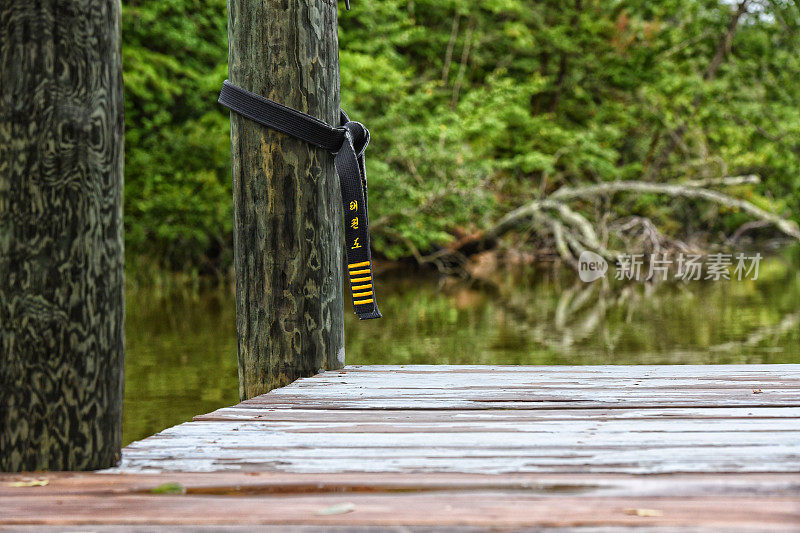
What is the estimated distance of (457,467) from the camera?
1911mm

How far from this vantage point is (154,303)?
1070 centimetres

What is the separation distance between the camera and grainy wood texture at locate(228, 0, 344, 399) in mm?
3090

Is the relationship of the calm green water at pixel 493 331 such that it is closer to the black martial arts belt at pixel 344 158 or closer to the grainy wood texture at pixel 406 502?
the black martial arts belt at pixel 344 158

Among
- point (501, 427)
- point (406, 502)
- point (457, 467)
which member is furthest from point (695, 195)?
point (406, 502)

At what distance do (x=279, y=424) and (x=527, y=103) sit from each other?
725 inches

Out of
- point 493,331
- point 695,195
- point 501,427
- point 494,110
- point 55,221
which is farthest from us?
point 494,110

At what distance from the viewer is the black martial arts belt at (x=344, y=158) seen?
10.1 feet

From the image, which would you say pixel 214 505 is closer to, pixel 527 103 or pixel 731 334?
pixel 731 334

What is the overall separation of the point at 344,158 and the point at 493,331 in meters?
4.79

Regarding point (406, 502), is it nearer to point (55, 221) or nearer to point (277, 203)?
point (55, 221)

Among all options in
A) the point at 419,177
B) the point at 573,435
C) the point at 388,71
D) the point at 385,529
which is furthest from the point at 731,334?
the point at 388,71

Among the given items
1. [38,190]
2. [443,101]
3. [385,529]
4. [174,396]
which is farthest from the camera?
[443,101]

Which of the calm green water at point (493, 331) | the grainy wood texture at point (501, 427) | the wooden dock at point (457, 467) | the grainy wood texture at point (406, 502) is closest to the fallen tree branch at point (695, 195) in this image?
Result: the calm green water at point (493, 331)

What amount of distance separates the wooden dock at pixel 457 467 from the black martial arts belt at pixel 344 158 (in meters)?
0.49
